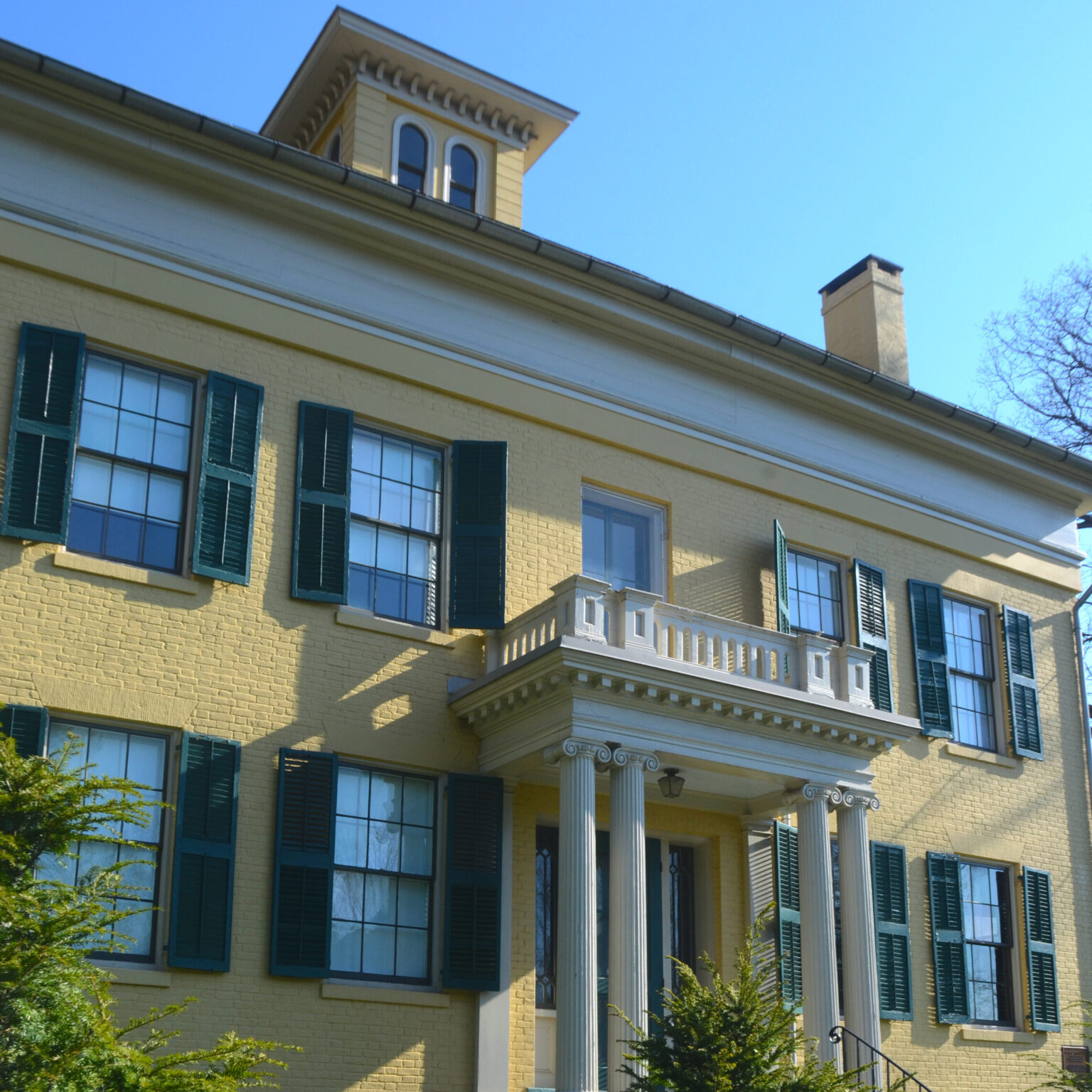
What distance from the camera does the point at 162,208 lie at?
Answer: 1482 cm

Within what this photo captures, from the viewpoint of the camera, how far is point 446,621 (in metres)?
15.4

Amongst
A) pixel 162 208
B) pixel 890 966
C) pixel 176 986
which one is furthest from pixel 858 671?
pixel 162 208

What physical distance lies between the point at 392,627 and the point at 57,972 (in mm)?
5733

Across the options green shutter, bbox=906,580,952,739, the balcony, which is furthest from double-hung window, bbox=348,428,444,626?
green shutter, bbox=906,580,952,739

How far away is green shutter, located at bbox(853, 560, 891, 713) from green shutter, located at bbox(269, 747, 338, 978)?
7668 mm

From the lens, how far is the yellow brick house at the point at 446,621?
526 inches

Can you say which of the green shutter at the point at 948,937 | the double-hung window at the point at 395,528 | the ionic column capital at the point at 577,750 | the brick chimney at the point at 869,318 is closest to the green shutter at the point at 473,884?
the ionic column capital at the point at 577,750

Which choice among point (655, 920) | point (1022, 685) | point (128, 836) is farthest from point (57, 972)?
point (1022, 685)

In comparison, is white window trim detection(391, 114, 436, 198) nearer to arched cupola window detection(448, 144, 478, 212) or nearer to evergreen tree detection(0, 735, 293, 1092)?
arched cupola window detection(448, 144, 478, 212)

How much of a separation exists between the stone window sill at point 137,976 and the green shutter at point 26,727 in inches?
75.9

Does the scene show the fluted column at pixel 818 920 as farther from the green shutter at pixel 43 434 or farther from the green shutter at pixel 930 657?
the green shutter at pixel 43 434

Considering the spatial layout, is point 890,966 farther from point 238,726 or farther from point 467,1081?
point 238,726

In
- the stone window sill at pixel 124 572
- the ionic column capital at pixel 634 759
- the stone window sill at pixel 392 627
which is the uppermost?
the stone window sill at pixel 124 572

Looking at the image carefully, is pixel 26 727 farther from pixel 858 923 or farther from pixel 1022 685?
pixel 1022 685
